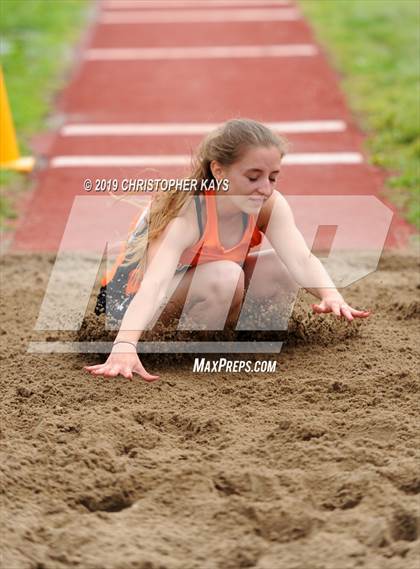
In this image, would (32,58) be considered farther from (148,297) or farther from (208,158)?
(148,297)

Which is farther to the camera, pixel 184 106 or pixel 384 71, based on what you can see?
pixel 384 71

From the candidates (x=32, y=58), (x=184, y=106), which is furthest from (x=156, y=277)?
(x=32, y=58)

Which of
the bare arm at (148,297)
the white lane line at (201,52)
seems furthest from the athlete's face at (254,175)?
the white lane line at (201,52)

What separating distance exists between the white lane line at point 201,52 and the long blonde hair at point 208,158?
6405mm

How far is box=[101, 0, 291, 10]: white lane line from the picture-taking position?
1326 centimetres

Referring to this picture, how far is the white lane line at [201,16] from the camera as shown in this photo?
40.0 feet

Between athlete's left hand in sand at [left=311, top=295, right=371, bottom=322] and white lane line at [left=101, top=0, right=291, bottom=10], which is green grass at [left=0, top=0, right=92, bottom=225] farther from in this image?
athlete's left hand in sand at [left=311, top=295, right=371, bottom=322]

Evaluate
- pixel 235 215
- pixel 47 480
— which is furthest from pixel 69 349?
pixel 47 480

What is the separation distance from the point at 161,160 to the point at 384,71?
3.05 meters

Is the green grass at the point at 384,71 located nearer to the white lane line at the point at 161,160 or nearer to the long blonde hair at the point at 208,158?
the white lane line at the point at 161,160

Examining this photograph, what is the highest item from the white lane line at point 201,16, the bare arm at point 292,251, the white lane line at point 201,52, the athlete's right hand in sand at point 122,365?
the bare arm at point 292,251

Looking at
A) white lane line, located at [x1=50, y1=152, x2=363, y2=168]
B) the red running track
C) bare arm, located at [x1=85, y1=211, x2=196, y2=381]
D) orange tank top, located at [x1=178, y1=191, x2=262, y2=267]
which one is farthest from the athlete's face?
white lane line, located at [x1=50, y1=152, x2=363, y2=168]

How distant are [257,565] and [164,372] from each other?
1.45 m

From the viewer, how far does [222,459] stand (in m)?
3.39
